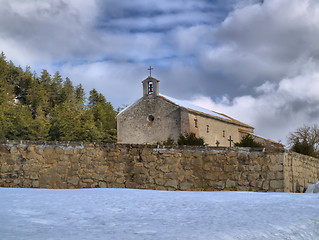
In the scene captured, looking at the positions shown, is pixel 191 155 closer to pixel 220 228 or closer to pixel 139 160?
pixel 139 160

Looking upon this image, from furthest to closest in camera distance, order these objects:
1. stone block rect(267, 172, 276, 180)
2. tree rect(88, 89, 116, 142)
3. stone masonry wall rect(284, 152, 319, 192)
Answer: tree rect(88, 89, 116, 142), stone masonry wall rect(284, 152, 319, 192), stone block rect(267, 172, 276, 180)

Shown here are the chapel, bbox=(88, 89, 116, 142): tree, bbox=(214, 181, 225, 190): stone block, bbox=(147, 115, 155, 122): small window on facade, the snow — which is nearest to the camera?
bbox=(214, 181, 225, 190): stone block

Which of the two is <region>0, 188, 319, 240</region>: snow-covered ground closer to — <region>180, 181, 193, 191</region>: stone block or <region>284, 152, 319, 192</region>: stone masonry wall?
<region>180, 181, 193, 191</region>: stone block

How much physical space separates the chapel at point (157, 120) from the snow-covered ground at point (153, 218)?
26.5 m

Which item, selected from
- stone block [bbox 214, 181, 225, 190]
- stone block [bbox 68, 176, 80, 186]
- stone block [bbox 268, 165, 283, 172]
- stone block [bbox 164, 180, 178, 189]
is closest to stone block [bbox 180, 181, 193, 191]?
stone block [bbox 164, 180, 178, 189]

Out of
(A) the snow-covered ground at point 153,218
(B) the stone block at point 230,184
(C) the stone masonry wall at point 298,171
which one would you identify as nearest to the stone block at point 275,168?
(C) the stone masonry wall at point 298,171

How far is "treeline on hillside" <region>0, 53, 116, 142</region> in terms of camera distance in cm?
3581

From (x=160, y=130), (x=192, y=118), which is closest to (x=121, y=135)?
(x=160, y=130)

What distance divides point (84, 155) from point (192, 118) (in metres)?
23.8

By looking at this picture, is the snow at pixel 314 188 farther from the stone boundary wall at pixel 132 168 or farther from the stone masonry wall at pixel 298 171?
the stone boundary wall at pixel 132 168

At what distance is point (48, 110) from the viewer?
194 feet

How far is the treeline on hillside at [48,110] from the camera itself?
35.8 metres

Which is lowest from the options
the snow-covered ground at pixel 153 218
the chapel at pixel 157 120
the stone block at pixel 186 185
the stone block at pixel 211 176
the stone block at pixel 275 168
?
the stone block at pixel 186 185

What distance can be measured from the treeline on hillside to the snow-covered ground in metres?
29.6
